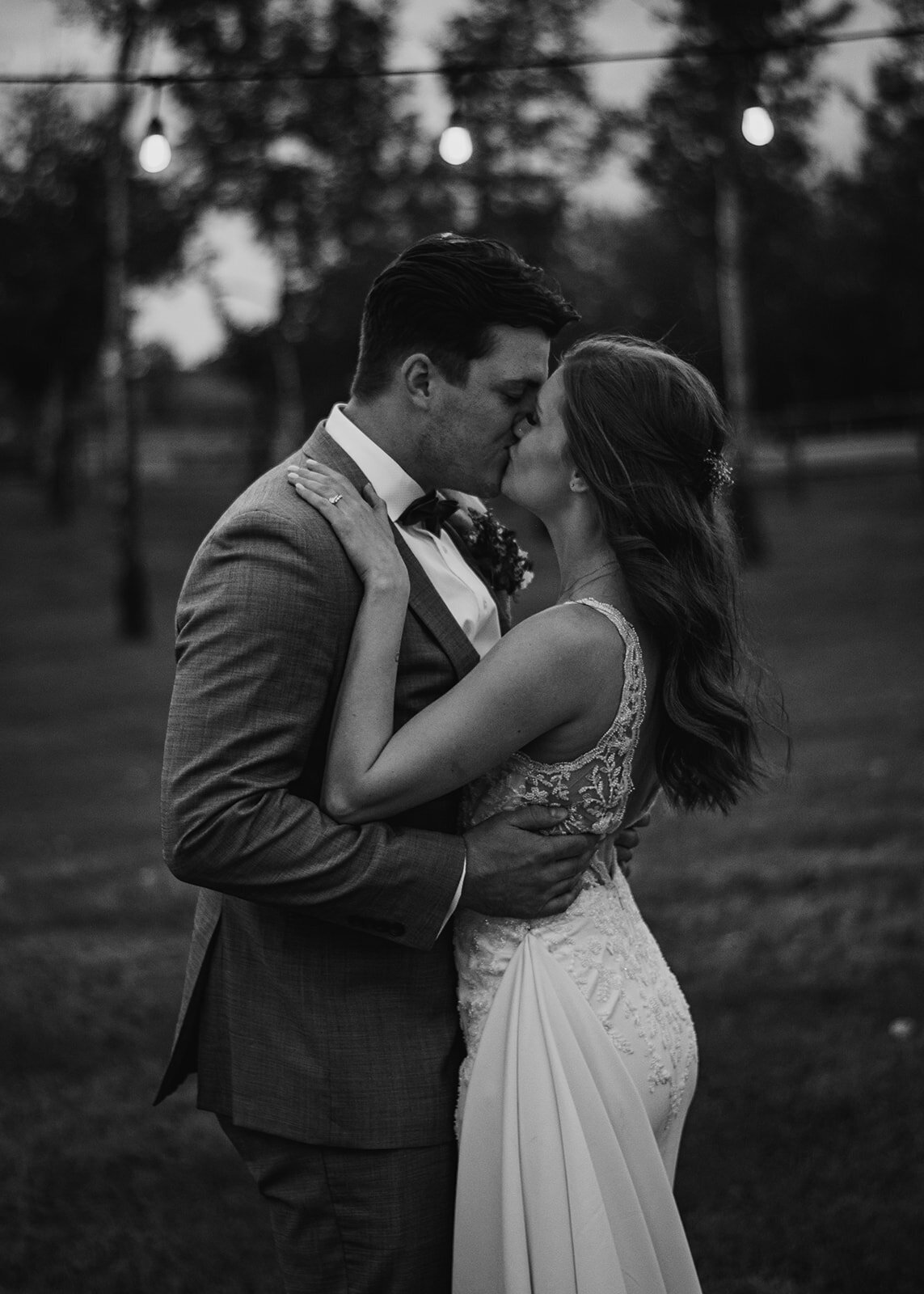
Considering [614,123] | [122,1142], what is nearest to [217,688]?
[122,1142]

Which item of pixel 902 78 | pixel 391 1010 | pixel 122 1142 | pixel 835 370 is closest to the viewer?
pixel 391 1010

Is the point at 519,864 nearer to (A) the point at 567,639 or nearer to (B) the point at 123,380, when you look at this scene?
(A) the point at 567,639

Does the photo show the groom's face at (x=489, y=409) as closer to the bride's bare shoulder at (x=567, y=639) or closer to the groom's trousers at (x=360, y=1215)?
the bride's bare shoulder at (x=567, y=639)

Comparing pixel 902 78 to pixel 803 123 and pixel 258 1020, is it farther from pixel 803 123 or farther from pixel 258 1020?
pixel 258 1020

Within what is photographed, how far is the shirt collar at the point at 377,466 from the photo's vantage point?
8.93 ft

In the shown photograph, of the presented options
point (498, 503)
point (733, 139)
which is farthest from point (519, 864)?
point (498, 503)

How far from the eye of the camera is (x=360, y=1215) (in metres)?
2.44

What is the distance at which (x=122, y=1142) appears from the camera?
183 inches

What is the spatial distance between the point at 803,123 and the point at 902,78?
1.56m

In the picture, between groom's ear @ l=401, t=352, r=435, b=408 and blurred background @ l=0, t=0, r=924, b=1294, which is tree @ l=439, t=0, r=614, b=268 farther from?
groom's ear @ l=401, t=352, r=435, b=408

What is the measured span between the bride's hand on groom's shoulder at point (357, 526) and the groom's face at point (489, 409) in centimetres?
26

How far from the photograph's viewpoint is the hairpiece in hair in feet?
8.90

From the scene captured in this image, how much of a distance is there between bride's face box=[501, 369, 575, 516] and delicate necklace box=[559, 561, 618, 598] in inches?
6.1

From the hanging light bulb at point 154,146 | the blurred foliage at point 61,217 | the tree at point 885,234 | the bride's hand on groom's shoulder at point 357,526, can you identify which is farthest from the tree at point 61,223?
the bride's hand on groom's shoulder at point 357,526
